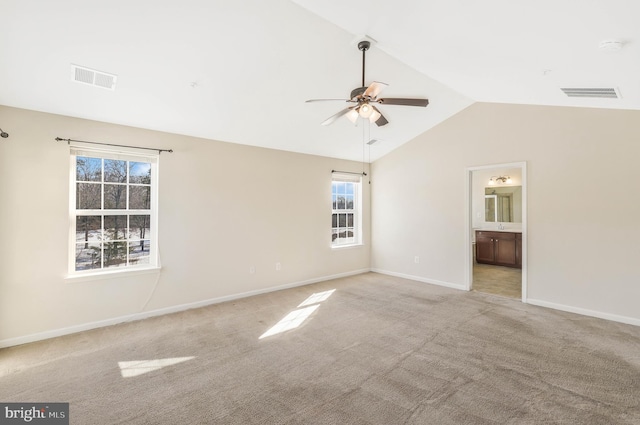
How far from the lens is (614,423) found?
1.83 m

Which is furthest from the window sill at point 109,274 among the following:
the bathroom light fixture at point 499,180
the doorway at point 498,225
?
the bathroom light fixture at point 499,180

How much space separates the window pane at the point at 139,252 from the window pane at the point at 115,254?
0.22 ft

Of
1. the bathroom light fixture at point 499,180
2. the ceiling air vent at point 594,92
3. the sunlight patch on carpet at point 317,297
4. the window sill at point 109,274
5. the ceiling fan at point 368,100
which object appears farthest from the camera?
the bathroom light fixture at point 499,180

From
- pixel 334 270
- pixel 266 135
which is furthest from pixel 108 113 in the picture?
pixel 334 270

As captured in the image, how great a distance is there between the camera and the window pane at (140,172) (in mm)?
3779

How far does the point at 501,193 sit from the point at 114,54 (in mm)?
7893

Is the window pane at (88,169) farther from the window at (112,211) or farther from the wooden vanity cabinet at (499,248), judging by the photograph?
the wooden vanity cabinet at (499,248)

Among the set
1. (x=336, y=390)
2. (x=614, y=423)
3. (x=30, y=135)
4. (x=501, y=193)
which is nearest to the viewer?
(x=614, y=423)

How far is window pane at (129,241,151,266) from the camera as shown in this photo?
3.79 m

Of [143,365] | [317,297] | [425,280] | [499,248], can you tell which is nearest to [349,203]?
[425,280]

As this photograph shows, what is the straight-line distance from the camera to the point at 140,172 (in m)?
3.84

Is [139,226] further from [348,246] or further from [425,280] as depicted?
[425,280]

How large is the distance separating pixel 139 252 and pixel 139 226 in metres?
0.36

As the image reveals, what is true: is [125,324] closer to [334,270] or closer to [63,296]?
[63,296]
